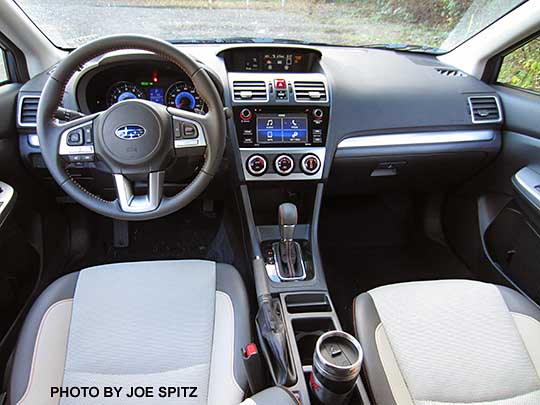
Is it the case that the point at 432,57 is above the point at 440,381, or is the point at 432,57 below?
above

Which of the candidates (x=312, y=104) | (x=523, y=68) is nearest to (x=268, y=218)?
(x=312, y=104)

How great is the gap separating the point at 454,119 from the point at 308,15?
2.53 ft

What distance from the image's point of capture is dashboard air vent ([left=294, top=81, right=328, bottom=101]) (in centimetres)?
164

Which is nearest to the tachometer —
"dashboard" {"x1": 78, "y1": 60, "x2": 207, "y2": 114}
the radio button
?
"dashboard" {"x1": 78, "y1": 60, "x2": 207, "y2": 114}

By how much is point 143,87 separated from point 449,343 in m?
1.36

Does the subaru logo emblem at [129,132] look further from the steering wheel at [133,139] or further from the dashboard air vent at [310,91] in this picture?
the dashboard air vent at [310,91]

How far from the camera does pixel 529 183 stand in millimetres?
1658

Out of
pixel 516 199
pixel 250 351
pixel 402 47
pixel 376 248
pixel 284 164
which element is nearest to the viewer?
pixel 250 351

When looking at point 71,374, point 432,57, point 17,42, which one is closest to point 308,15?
point 432,57

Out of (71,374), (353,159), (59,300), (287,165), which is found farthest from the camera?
(353,159)

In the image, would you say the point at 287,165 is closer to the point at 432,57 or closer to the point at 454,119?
the point at 454,119

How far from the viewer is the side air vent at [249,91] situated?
162cm

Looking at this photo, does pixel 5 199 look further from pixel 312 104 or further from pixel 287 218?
pixel 312 104

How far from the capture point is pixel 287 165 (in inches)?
66.2
